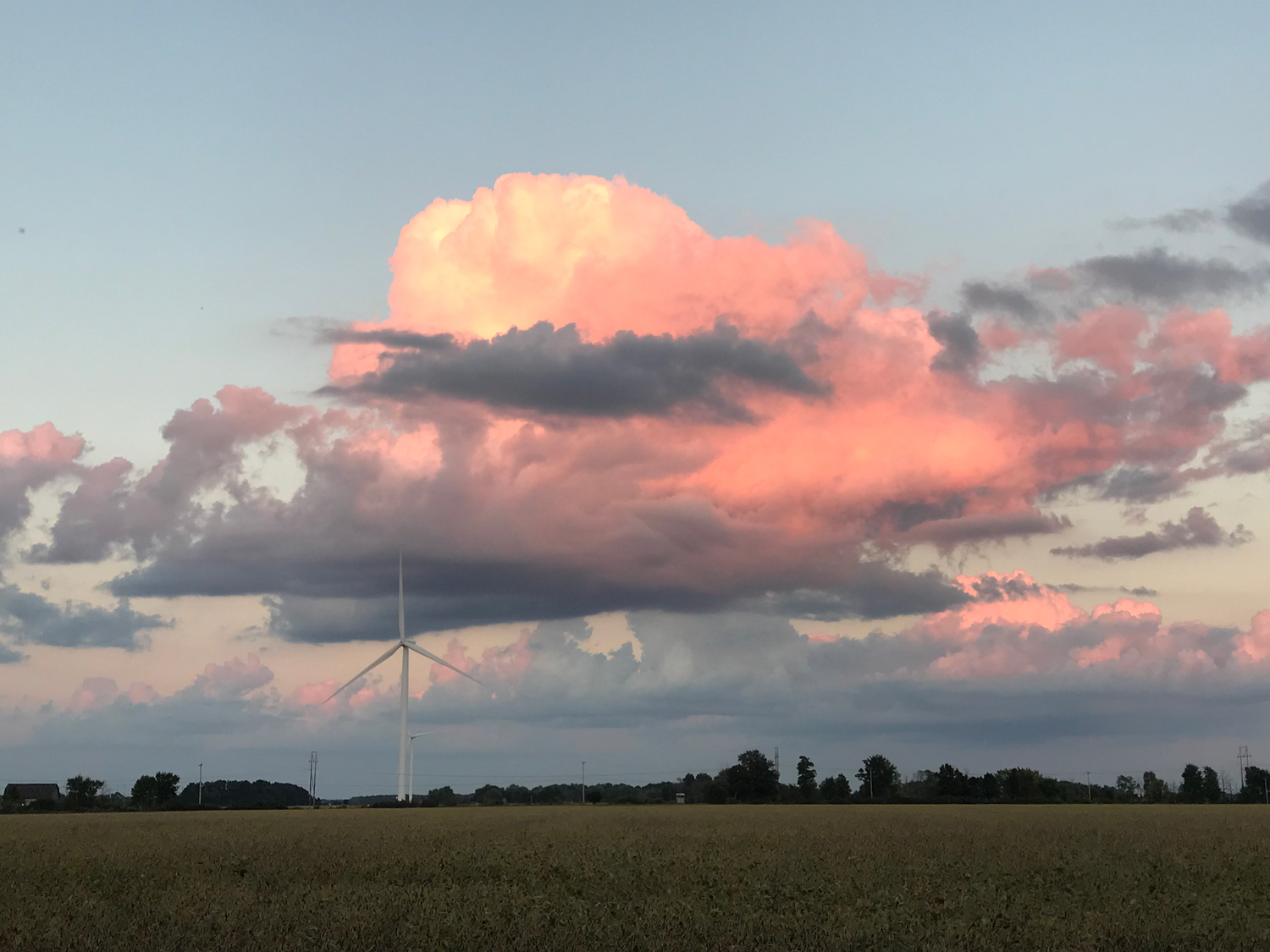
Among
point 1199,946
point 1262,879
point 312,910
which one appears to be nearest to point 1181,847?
point 1262,879

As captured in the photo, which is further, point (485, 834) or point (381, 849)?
point (485, 834)

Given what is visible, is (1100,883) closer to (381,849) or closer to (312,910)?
(312,910)

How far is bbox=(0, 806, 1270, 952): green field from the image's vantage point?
28.7m

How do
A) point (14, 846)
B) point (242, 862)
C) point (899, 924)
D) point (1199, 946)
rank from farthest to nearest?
point (14, 846) → point (242, 862) → point (899, 924) → point (1199, 946)

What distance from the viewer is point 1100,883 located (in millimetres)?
39625

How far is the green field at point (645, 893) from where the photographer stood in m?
28.7

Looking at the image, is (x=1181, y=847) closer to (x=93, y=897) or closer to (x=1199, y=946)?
(x=1199, y=946)

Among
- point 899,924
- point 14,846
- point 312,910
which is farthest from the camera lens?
point 14,846

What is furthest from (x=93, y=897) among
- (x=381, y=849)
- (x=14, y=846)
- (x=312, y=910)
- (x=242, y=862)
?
(x=14, y=846)

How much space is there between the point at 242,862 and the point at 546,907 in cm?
1934

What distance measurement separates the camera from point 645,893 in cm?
3675

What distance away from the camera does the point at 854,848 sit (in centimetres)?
5188

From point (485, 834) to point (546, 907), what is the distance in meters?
36.9

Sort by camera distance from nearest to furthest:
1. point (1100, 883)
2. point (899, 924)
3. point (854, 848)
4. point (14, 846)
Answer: point (899, 924), point (1100, 883), point (854, 848), point (14, 846)
